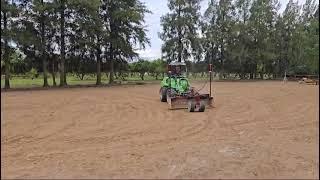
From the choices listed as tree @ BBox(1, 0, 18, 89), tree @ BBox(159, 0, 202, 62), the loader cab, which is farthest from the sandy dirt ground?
tree @ BBox(159, 0, 202, 62)

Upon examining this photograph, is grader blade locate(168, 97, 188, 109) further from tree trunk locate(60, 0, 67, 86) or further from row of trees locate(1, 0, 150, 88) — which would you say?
tree trunk locate(60, 0, 67, 86)

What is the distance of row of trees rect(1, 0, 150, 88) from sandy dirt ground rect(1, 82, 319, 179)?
56.2 feet

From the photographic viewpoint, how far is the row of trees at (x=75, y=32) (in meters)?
32.0

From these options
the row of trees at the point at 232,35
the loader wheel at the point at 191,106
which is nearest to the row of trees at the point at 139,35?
the row of trees at the point at 232,35

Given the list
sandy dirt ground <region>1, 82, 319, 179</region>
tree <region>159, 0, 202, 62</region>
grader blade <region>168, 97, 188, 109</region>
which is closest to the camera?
sandy dirt ground <region>1, 82, 319, 179</region>

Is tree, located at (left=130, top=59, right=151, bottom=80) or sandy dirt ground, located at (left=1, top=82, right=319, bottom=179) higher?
tree, located at (left=130, top=59, right=151, bottom=80)

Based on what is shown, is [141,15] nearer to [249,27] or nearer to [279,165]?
[249,27]

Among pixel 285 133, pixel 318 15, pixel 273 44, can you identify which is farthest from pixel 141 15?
pixel 318 15

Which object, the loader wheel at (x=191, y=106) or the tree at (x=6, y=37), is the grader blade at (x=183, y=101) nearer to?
the loader wheel at (x=191, y=106)

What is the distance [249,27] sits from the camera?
5416cm

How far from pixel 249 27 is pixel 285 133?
45461 mm

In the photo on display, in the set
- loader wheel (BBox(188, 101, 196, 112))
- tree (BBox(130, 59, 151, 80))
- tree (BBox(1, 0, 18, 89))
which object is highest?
tree (BBox(1, 0, 18, 89))

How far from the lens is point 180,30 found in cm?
5288

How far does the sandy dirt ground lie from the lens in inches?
261
